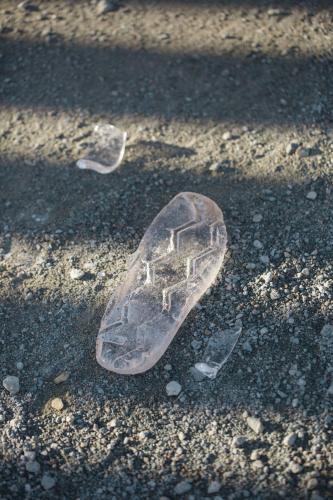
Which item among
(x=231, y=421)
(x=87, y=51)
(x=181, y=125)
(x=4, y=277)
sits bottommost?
(x=231, y=421)

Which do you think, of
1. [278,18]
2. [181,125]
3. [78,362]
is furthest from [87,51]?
[78,362]

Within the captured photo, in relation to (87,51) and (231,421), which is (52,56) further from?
(231,421)

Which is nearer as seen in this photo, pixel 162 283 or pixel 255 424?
pixel 255 424

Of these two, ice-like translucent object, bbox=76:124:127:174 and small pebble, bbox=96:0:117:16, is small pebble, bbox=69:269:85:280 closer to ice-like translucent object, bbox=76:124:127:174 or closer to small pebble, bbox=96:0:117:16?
ice-like translucent object, bbox=76:124:127:174

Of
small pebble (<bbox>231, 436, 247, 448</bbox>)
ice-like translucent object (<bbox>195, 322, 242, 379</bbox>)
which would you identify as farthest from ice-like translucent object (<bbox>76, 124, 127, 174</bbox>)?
small pebble (<bbox>231, 436, 247, 448</bbox>)

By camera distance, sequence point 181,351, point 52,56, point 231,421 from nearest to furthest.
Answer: point 231,421, point 181,351, point 52,56

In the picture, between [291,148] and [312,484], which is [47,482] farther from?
[291,148]

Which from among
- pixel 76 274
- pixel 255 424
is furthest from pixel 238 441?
pixel 76 274
